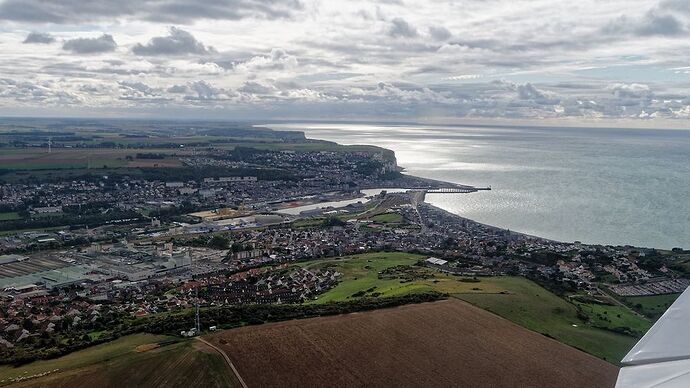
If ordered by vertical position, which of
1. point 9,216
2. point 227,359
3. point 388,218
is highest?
point 227,359

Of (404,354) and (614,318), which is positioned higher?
(404,354)

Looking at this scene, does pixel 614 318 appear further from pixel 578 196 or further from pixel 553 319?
pixel 578 196

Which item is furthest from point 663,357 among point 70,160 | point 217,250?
point 70,160

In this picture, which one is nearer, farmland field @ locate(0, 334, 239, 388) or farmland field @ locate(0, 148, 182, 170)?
farmland field @ locate(0, 334, 239, 388)

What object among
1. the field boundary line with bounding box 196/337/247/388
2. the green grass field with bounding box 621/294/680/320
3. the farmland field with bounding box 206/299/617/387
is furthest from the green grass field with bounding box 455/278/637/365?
the field boundary line with bounding box 196/337/247/388

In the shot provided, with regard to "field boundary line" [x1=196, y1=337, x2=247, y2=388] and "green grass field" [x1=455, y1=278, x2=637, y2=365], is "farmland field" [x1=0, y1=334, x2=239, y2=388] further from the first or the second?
"green grass field" [x1=455, y1=278, x2=637, y2=365]

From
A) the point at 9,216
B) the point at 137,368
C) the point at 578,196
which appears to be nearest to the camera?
the point at 137,368

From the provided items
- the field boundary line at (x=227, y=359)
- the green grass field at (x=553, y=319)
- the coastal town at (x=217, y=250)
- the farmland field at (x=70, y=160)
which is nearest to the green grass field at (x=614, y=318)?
the green grass field at (x=553, y=319)
